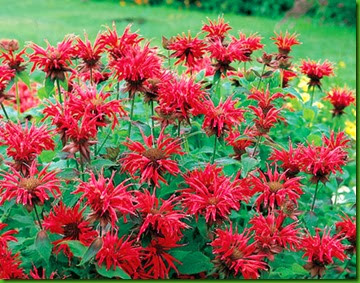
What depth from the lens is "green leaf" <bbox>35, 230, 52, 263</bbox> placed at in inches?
56.6

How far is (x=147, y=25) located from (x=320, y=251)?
5.78 metres

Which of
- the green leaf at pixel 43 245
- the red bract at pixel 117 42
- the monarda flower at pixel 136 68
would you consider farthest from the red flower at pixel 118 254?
the red bract at pixel 117 42

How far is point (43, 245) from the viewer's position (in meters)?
1.45

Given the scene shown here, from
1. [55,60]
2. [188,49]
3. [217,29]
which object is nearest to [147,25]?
[217,29]

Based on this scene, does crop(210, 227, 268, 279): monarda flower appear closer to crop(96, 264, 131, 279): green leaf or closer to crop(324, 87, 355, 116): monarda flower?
crop(96, 264, 131, 279): green leaf

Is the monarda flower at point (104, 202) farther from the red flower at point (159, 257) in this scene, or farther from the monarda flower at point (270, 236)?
the monarda flower at point (270, 236)

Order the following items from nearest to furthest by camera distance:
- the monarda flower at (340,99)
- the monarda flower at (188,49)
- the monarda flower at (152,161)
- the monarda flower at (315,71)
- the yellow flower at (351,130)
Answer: the monarda flower at (152,161) → the monarda flower at (188,49) → the monarda flower at (315,71) → the monarda flower at (340,99) → the yellow flower at (351,130)

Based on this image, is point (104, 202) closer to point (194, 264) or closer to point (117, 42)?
point (194, 264)

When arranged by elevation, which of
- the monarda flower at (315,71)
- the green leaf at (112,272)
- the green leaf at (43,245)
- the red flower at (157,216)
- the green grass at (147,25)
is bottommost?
the green grass at (147,25)

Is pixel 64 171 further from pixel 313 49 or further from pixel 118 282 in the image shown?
pixel 313 49

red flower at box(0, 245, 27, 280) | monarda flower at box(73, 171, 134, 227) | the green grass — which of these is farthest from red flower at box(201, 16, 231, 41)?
the green grass

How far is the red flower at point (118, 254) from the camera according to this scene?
4.60 ft

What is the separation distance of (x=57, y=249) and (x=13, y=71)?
1.77 ft

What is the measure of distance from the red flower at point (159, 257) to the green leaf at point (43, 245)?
0.21 m
